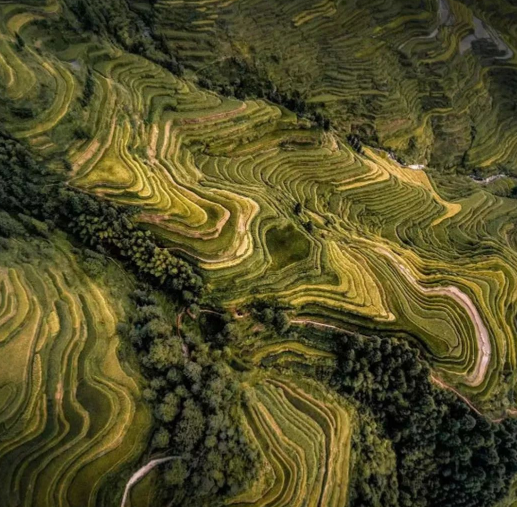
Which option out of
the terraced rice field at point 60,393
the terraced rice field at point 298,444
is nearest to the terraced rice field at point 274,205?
the terraced rice field at point 298,444

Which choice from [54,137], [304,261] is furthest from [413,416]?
[54,137]

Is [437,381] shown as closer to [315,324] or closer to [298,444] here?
[315,324]

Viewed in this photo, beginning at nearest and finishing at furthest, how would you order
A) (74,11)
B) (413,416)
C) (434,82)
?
(413,416) < (74,11) < (434,82)

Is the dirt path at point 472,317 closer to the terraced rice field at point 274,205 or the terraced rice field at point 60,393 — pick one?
the terraced rice field at point 274,205

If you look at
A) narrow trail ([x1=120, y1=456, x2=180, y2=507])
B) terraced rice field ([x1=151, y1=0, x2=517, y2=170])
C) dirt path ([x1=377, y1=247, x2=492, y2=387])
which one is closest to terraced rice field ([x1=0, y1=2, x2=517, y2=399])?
dirt path ([x1=377, y1=247, x2=492, y2=387])

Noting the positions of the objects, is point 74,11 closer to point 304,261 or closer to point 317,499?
point 304,261

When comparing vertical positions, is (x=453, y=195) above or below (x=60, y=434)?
above

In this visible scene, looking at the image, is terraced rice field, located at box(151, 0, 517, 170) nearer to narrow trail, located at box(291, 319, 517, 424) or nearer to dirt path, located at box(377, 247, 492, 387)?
dirt path, located at box(377, 247, 492, 387)
